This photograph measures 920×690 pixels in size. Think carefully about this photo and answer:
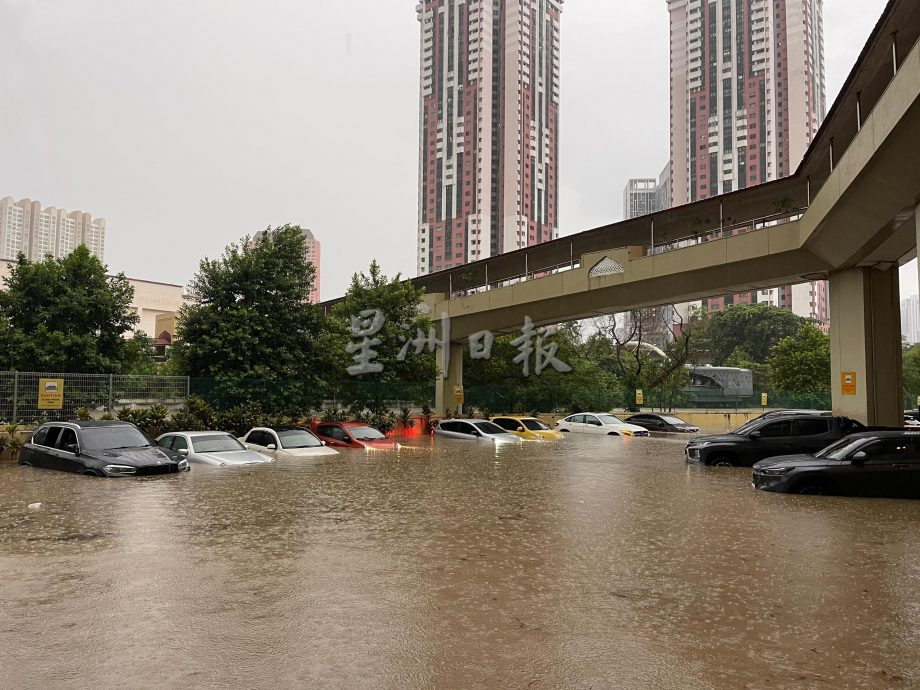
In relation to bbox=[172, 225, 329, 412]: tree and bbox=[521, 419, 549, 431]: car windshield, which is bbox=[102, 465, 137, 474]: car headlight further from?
bbox=[521, 419, 549, 431]: car windshield

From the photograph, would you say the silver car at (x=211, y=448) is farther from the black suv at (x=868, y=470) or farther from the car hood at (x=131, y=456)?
the black suv at (x=868, y=470)

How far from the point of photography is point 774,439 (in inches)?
693

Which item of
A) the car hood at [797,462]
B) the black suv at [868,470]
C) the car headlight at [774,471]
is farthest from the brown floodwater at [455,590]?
the car hood at [797,462]

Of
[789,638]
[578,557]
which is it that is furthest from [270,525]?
[789,638]

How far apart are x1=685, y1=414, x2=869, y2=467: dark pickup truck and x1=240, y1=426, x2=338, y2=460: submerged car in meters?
10.8

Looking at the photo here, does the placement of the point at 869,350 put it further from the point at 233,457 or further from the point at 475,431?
the point at 233,457

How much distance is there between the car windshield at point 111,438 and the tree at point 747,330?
81501 mm

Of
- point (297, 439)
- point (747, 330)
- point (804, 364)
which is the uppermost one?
point (747, 330)

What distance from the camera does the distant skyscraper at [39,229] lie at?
14538 cm

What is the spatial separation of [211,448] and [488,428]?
1325 centimetres

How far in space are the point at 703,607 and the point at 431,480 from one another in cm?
992

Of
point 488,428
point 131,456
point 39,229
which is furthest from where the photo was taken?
point 39,229

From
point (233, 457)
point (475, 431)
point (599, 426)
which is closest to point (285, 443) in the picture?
point (233, 457)

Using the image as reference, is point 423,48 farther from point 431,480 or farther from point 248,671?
point 248,671
